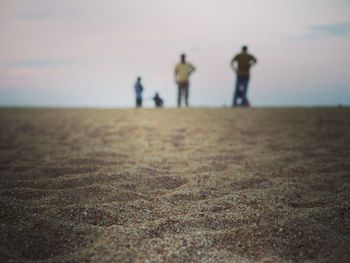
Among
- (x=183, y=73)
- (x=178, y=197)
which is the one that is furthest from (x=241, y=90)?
(x=178, y=197)

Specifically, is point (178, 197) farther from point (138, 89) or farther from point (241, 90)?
point (138, 89)

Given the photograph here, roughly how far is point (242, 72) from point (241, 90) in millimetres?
551

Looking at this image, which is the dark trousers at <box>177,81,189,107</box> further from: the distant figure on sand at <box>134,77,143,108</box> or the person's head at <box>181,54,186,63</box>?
the distant figure on sand at <box>134,77,143,108</box>

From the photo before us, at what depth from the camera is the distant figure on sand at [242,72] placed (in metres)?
10.3

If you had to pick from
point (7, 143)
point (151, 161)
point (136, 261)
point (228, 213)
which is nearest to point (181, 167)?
point (151, 161)

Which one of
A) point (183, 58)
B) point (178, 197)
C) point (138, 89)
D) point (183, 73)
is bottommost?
point (178, 197)

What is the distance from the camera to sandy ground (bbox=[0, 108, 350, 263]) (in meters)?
2.28

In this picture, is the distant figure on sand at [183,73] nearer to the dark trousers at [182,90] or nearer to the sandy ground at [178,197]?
the dark trousers at [182,90]

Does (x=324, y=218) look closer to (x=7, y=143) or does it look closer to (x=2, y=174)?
(x=2, y=174)

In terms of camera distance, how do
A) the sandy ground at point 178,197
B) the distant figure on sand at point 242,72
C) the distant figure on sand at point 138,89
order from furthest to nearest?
1. the distant figure on sand at point 138,89
2. the distant figure on sand at point 242,72
3. the sandy ground at point 178,197

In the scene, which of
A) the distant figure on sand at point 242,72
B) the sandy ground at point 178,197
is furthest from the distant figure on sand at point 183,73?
the sandy ground at point 178,197

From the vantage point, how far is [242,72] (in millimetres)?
10469

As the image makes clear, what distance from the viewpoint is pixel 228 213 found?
9.15ft

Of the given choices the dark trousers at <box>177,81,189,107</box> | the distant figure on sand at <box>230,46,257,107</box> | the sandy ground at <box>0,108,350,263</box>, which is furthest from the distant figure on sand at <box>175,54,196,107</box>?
the sandy ground at <box>0,108,350,263</box>
